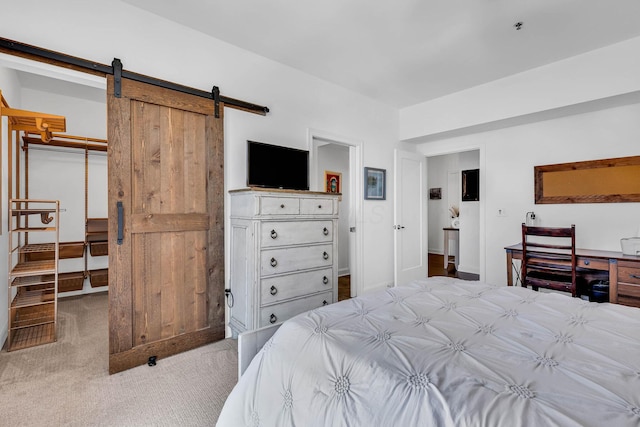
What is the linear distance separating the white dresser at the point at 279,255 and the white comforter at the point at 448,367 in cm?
102

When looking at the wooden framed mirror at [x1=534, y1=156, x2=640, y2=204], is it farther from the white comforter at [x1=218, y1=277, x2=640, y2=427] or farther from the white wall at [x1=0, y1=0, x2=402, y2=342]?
the white comforter at [x1=218, y1=277, x2=640, y2=427]

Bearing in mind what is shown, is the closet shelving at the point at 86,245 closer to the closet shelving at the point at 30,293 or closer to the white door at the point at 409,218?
the closet shelving at the point at 30,293

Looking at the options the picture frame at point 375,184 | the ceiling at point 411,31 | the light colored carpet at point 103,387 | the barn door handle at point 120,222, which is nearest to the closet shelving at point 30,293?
the light colored carpet at point 103,387

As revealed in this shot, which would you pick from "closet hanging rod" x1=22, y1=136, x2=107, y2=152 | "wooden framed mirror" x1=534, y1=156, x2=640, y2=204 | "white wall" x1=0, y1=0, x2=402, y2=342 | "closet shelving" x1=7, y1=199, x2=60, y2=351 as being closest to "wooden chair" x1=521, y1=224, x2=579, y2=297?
"wooden framed mirror" x1=534, y1=156, x2=640, y2=204

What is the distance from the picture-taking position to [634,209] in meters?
3.12

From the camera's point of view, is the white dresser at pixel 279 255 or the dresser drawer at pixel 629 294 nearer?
the white dresser at pixel 279 255

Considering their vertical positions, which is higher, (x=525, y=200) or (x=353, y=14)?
(x=353, y=14)

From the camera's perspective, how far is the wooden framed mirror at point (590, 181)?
3.12 metres

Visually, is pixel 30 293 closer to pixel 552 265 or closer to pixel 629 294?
pixel 552 265

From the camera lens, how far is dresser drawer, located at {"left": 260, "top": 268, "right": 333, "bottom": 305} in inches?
96.3

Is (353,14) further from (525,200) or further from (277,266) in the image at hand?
(525,200)

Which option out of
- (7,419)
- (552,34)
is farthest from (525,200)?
(7,419)

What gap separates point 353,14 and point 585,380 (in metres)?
2.61

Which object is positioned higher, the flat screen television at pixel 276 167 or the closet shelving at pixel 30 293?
the flat screen television at pixel 276 167
